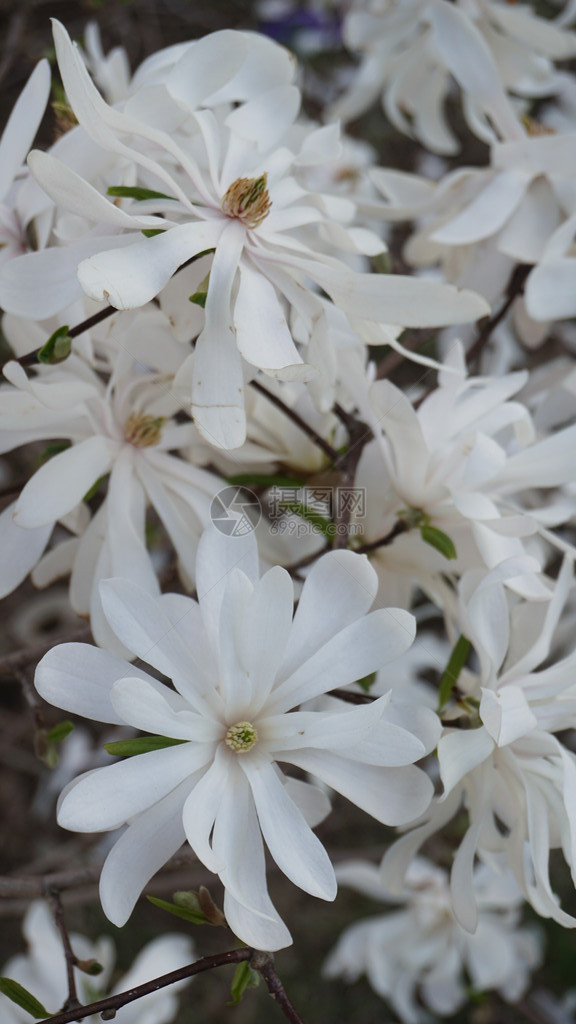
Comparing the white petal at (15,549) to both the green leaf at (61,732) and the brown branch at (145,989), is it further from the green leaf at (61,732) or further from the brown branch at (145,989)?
the brown branch at (145,989)

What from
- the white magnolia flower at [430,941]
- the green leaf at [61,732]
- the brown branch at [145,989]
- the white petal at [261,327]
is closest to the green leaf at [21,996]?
the brown branch at [145,989]

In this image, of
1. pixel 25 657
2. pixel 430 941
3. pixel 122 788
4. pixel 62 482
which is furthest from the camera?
pixel 430 941

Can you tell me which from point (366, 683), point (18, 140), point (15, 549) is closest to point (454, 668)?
point (366, 683)

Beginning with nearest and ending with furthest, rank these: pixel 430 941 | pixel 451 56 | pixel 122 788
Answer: pixel 122 788
pixel 451 56
pixel 430 941

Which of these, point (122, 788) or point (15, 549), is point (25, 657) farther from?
point (122, 788)

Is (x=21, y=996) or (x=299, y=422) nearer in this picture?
(x=21, y=996)

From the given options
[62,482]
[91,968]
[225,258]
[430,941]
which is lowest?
[430,941]
